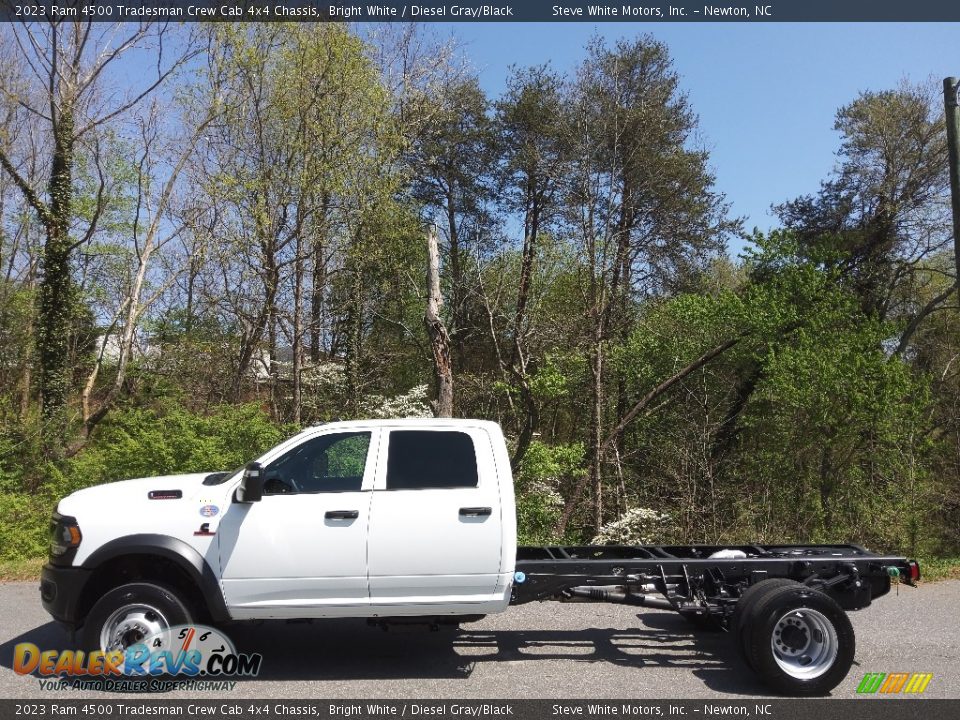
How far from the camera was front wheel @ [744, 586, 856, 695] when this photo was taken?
5.75 m

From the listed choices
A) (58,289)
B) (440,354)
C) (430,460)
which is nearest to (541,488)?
(440,354)

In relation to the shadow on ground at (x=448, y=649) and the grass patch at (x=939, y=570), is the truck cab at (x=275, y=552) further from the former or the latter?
the grass patch at (x=939, y=570)

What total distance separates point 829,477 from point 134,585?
11.6 meters

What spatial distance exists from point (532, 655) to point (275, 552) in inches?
93.4

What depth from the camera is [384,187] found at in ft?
57.8

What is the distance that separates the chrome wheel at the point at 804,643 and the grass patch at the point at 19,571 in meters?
8.51

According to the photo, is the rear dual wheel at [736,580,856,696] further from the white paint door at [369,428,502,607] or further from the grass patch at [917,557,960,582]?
the grass patch at [917,557,960,582]

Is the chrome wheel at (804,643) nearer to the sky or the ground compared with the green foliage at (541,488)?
nearer to the ground

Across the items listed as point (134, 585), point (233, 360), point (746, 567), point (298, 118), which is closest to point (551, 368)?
point (298, 118)

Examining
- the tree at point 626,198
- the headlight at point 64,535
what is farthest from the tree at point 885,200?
the headlight at point 64,535

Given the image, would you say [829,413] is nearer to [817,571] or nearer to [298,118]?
[817,571]

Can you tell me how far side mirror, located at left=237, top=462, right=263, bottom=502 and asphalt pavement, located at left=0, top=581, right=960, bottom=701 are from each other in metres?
1.40

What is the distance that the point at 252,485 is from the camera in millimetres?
5793

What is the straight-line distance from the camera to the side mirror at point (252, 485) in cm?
579
